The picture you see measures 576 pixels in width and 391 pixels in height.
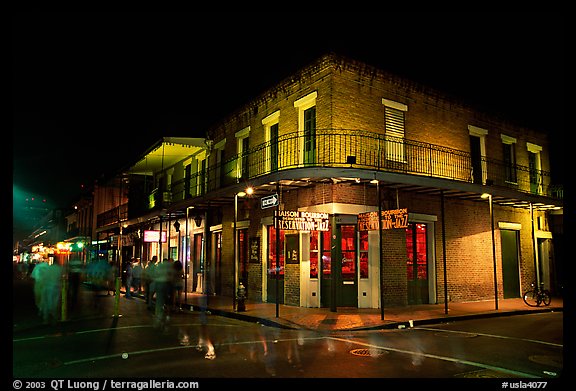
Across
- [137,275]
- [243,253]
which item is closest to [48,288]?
[243,253]

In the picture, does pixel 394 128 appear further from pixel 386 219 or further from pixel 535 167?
pixel 535 167

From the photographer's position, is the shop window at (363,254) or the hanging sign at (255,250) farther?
the hanging sign at (255,250)

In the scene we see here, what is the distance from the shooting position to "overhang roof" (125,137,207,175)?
65.0ft

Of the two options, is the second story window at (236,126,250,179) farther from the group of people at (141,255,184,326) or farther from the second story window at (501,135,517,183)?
the second story window at (501,135,517,183)

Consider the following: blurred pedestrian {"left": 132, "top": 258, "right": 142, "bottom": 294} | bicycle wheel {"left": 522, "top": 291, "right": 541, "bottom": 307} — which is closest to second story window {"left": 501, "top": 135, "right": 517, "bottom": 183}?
bicycle wheel {"left": 522, "top": 291, "right": 541, "bottom": 307}

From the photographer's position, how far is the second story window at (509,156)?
19.2 m

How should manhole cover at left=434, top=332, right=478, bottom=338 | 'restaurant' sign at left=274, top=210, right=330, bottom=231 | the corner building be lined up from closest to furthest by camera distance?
manhole cover at left=434, top=332, right=478, bottom=338, 'restaurant' sign at left=274, top=210, right=330, bottom=231, the corner building

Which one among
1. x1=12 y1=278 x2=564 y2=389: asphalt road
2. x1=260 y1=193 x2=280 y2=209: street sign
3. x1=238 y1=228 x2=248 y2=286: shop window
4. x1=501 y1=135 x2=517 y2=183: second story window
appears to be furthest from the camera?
x1=501 y1=135 x2=517 y2=183: second story window

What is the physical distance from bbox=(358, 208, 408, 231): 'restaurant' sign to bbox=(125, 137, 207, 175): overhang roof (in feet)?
32.5

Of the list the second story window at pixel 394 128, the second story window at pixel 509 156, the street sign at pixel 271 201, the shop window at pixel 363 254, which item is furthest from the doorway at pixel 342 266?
the second story window at pixel 509 156

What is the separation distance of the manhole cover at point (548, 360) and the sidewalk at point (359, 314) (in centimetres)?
399

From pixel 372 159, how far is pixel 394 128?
Result: 5.91 feet

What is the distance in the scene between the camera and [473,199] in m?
17.2

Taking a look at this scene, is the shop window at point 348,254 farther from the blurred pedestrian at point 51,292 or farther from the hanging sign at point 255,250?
the blurred pedestrian at point 51,292
